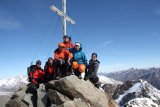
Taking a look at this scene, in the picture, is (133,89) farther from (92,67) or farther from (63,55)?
(63,55)

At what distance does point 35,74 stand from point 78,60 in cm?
415

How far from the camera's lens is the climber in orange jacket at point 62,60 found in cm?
2058

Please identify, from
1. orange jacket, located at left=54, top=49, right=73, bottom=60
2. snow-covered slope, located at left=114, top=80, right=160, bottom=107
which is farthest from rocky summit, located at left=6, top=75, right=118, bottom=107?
snow-covered slope, located at left=114, top=80, right=160, bottom=107

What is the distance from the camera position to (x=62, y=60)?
812 inches

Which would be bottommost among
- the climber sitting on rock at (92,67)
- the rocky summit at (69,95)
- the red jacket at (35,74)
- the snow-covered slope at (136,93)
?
the rocky summit at (69,95)

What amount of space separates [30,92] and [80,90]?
16.9 feet


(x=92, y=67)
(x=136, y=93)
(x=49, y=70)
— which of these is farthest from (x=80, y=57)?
(x=136, y=93)

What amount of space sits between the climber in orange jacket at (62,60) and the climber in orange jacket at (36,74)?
2567 millimetres

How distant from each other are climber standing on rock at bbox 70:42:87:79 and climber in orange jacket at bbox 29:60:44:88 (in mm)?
3341

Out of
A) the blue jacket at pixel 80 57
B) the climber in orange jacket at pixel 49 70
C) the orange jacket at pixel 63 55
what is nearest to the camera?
the orange jacket at pixel 63 55

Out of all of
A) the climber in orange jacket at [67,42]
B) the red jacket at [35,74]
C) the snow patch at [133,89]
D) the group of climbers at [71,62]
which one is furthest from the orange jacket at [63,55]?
the snow patch at [133,89]

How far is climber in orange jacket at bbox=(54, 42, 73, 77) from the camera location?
20.6m

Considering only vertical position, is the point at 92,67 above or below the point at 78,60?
below

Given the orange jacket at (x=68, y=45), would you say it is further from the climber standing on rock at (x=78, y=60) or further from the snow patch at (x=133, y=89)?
the snow patch at (x=133, y=89)
